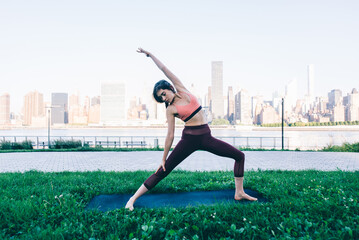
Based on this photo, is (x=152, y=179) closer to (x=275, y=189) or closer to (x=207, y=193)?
A: (x=207, y=193)

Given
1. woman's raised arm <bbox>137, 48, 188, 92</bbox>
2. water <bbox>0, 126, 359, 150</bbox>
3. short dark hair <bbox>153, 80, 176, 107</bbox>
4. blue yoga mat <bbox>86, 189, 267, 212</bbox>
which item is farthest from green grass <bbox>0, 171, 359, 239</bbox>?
water <bbox>0, 126, 359, 150</bbox>

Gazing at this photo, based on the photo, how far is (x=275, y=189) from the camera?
437 cm

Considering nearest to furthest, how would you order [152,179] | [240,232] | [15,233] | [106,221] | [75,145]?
[240,232] < [15,233] < [106,221] < [152,179] < [75,145]

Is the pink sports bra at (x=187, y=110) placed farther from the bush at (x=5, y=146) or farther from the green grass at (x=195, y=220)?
the bush at (x=5, y=146)

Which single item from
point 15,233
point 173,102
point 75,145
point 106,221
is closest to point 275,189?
point 173,102

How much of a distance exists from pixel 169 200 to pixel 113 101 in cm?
15544

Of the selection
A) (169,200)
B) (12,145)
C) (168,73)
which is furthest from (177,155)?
(12,145)

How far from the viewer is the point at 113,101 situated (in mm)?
153625

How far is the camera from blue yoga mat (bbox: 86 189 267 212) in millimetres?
3756

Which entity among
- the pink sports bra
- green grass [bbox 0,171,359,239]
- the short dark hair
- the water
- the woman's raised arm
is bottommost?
the water

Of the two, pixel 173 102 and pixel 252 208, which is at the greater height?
pixel 173 102

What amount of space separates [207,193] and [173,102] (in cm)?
190

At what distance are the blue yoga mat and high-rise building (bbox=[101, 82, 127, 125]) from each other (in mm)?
148522

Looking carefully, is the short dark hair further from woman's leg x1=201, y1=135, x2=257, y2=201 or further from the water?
the water
